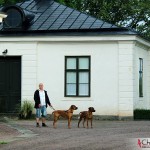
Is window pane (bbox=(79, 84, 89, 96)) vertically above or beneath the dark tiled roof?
beneath

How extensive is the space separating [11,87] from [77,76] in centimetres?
335

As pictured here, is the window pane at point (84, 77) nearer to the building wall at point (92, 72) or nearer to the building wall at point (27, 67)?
the building wall at point (92, 72)

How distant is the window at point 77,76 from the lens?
85.8 ft

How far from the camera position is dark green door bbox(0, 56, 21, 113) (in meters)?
26.9

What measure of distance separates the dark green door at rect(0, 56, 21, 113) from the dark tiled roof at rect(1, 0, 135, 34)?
182 cm

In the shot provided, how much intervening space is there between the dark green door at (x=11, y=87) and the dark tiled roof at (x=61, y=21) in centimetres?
182

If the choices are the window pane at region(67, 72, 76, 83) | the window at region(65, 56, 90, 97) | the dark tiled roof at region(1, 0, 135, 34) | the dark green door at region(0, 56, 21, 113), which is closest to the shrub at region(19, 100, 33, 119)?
the dark green door at region(0, 56, 21, 113)

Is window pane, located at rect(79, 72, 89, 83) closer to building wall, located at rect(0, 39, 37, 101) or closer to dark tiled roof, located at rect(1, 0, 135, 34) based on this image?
dark tiled roof, located at rect(1, 0, 135, 34)

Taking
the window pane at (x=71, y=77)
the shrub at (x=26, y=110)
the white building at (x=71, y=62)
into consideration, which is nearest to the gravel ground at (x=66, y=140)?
the shrub at (x=26, y=110)

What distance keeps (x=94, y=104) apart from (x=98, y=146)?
12.1 meters

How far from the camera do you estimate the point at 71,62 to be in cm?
2631

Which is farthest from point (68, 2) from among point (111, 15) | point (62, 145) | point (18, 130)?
point (62, 145)

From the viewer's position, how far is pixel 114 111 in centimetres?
2564

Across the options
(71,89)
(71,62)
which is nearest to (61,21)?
(71,62)
